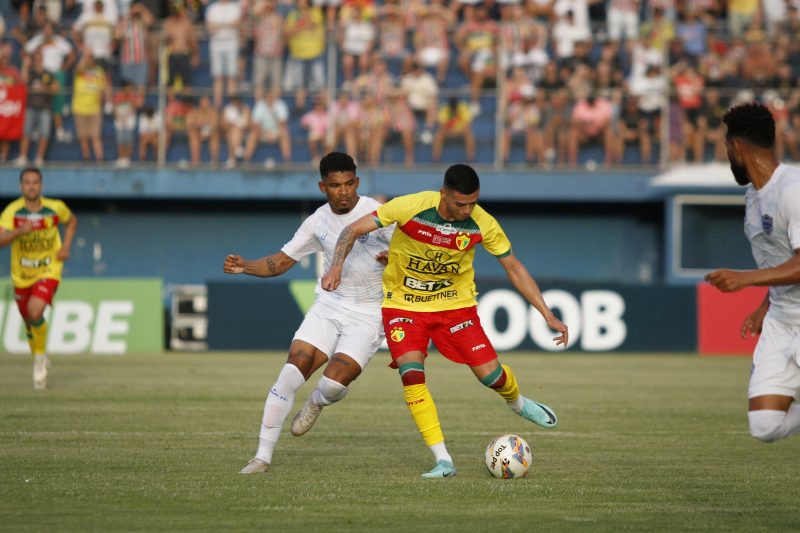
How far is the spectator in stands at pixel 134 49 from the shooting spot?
27.5m

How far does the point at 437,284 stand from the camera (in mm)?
Answer: 9641

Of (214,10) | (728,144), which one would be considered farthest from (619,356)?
(728,144)

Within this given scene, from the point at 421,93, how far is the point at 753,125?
20.2 m

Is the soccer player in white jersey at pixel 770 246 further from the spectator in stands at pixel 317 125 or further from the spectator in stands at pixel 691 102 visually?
the spectator in stands at pixel 317 125

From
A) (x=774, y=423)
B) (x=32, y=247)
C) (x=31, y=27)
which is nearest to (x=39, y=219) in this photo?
(x=32, y=247)

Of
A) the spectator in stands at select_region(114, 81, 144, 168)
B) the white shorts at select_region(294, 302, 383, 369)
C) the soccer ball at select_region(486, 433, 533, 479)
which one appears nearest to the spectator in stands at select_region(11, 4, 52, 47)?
the spectator in stands at select_region(114, 81, 144, 168)

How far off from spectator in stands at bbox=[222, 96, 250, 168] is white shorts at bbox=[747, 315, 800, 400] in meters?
21.2

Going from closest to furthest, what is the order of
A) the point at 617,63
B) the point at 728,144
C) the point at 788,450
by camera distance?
the point at 728,144 < the point at 788,450 < the point at 617,63

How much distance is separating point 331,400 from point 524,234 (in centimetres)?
2095

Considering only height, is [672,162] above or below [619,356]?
Answer: above

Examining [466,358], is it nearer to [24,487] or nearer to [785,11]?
[24,487]

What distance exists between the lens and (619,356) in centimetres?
2412

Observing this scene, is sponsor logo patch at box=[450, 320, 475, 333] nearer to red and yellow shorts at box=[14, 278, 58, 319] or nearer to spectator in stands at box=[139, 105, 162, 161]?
red and yellow shorts at box=[14, 278, 58, 319]

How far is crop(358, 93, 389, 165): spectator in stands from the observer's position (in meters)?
27.3
